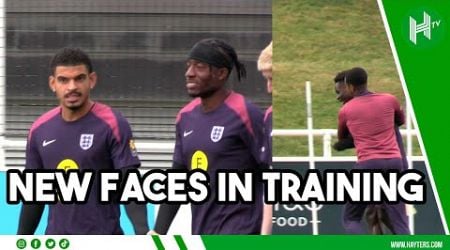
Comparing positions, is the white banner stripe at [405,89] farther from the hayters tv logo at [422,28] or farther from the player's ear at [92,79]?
the player's ear at [92,79]

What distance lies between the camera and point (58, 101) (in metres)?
4.40

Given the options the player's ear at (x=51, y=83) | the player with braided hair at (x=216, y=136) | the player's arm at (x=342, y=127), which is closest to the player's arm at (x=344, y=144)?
the player's arm at (x=342, y=127)

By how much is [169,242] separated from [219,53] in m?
1.03

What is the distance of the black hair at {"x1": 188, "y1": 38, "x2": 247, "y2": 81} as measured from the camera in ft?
14.3

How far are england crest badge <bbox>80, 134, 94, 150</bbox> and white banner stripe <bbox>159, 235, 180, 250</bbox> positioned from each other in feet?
2.03

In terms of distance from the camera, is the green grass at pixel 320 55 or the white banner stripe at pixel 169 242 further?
the white banner stripe at pixel 169 242

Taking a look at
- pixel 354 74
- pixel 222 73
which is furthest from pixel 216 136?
pixel 354 74

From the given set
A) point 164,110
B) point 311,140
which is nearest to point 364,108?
point 311,140

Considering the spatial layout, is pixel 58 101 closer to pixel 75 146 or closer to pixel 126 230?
pixel 75 146

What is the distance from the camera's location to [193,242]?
445 centimetres

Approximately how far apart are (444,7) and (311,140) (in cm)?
99

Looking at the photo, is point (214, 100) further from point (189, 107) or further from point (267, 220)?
point (267, 220)

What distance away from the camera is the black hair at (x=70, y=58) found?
4.36 m

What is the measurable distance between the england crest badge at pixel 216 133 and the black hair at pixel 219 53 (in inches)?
11.1
